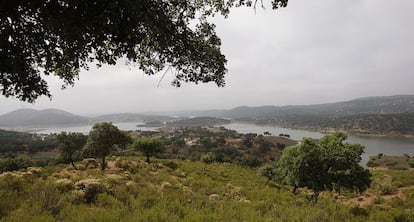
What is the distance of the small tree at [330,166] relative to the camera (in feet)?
59.3

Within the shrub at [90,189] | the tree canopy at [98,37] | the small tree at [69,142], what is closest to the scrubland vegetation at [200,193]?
the shrub at [90,189]

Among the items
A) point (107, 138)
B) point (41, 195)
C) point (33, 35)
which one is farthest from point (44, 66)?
point (107, 138)

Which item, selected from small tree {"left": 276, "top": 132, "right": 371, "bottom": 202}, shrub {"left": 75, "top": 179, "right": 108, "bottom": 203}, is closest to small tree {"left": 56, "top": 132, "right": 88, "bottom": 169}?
shrub {"left": 75, "top": 179, "right": 108, "bottom": 203}

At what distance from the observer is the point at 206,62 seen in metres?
8.22

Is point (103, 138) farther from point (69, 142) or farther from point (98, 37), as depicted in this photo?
point (98, 37)

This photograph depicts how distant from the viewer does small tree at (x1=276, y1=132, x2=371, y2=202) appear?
18062 millimetres

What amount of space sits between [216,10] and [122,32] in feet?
10.0

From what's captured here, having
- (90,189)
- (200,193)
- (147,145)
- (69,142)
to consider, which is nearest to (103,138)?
(147,145)

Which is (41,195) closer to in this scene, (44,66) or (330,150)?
(44,66)

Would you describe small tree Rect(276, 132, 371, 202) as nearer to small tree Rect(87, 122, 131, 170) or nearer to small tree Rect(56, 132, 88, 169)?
small tree Rect(87, 122, 131, 170)

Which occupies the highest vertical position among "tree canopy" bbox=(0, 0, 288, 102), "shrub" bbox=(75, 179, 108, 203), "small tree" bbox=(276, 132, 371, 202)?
"tree canopy" bbox=(0, 0, 288, 102)

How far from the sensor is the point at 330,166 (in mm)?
18484

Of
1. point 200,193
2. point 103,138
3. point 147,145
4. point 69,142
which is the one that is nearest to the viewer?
point 200,193

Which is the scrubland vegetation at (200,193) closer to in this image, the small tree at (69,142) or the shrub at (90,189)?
the shrub at (90,189)
